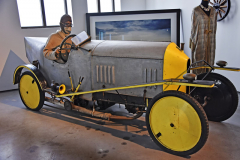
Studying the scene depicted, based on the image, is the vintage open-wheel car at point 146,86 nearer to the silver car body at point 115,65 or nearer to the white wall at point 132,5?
the silver car body at point 115,65

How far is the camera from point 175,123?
2186 millimetres

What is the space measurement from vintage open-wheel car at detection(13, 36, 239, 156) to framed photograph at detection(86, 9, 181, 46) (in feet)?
9.27

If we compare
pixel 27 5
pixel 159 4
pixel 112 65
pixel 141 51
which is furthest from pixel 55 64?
pixel 159 4

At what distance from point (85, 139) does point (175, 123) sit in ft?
3.88

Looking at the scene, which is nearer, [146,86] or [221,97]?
[146,86]

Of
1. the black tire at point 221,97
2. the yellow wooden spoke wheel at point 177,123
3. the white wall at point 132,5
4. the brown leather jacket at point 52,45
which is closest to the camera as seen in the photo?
the yellow wooden spoke wheel at point 177,123

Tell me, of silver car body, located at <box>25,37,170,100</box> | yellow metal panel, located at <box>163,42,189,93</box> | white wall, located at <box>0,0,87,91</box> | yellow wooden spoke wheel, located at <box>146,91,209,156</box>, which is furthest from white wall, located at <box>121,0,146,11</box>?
yellow wooden spoke wheel, located at <box>146,91,209,156</box>

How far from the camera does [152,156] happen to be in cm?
227

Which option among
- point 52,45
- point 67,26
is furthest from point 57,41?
point 67,26

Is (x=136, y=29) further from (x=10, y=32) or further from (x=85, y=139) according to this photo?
(x=85, y=139)

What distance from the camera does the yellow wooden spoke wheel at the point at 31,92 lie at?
3492mm

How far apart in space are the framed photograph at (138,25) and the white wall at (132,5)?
8.31ft

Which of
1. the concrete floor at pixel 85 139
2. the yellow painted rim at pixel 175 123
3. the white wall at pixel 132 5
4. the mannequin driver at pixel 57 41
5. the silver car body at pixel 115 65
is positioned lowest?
the concrete floor at pixel 85 139

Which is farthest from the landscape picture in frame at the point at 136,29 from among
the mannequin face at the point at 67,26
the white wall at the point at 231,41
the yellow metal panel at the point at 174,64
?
the yellow metal panel at the point at 174,64
